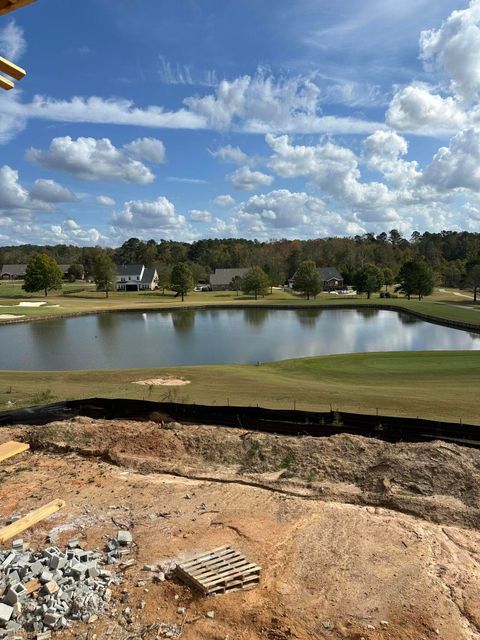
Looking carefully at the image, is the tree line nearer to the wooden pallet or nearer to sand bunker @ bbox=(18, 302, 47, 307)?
sand bunker @ bbox=(18, 302, 47, 307)

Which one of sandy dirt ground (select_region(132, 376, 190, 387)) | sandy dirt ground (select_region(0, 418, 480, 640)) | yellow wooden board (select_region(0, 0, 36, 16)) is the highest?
yellow wooden board (select_region(0, 0, 36, 16))

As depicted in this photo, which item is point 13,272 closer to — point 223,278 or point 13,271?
point 13,271

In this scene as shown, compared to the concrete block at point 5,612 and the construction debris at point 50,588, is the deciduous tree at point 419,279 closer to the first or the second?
the construction debris at point 50,588

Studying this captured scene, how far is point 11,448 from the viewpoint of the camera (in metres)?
12.0

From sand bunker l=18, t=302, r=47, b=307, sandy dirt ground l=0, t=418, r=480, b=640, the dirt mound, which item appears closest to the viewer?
sandy dirt ground l=0, t=418, r=480, b=640

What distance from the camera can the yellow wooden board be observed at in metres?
5.25

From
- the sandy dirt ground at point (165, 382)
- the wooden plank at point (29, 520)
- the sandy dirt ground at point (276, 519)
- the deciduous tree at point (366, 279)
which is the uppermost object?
the deciduous tree at point (366, 279)

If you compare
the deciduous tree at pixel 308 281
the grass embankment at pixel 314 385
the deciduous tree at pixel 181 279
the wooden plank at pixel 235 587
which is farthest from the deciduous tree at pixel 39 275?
the wooden plank at pixel 235 587

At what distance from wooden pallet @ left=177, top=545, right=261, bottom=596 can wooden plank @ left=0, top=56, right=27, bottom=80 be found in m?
6.68

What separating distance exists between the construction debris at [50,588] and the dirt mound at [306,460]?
161 inches

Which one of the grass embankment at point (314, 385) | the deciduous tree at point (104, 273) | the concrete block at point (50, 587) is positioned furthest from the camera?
the deciduous tree at point (104, 273)

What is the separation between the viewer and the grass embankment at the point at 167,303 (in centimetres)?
6262

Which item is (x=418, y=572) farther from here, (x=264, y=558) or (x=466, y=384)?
(x=466, y=384)

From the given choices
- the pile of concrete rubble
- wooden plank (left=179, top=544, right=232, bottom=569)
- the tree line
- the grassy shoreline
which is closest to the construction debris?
the pile of concrete rubble
